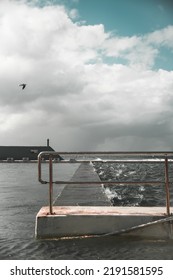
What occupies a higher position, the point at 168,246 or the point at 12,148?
the point at 12,148

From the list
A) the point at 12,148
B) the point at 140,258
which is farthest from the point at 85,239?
the point at 12,148

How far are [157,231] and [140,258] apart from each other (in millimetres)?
791

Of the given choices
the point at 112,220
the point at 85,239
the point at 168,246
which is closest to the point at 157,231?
the point at 168,246

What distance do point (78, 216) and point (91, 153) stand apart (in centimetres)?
99

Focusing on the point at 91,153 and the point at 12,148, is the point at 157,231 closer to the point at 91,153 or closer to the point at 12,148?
the point at 91,153

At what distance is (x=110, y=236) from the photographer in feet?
18.3

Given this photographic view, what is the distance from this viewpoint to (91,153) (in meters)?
5.63
